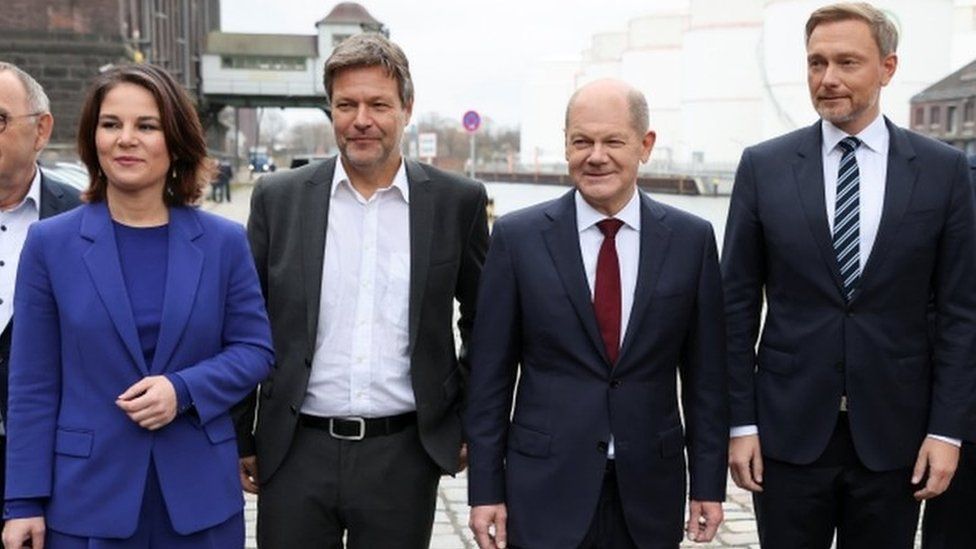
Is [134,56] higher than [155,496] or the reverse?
higher

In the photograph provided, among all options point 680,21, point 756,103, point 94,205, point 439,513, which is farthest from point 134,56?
point 680,21

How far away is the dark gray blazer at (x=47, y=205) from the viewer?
346 centimetres

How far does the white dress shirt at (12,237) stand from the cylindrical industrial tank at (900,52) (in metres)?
71.3

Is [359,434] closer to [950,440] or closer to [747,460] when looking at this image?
[747,460]

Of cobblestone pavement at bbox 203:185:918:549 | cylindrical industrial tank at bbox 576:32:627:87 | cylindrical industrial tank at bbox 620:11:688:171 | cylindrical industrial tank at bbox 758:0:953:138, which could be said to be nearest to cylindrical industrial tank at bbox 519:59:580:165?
cylindrical industrial tank at bbox 576:32:627:87

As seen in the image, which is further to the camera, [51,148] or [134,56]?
[134,56]

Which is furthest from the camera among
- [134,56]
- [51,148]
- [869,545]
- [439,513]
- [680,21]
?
[680,21]

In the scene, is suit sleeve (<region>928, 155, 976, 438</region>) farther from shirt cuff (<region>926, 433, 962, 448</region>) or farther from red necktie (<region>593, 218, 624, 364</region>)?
red necktie (<region>593, 218, 624, 364</region>)

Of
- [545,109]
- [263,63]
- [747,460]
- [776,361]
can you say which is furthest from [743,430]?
[545,109]

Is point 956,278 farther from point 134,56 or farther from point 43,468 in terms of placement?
point 134,56

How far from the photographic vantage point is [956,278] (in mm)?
3414

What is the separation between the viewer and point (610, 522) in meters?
3.31

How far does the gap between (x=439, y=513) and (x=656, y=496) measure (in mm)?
3226

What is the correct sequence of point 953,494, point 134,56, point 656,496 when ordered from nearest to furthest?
point 656,496, point 953,494, point 134,56
